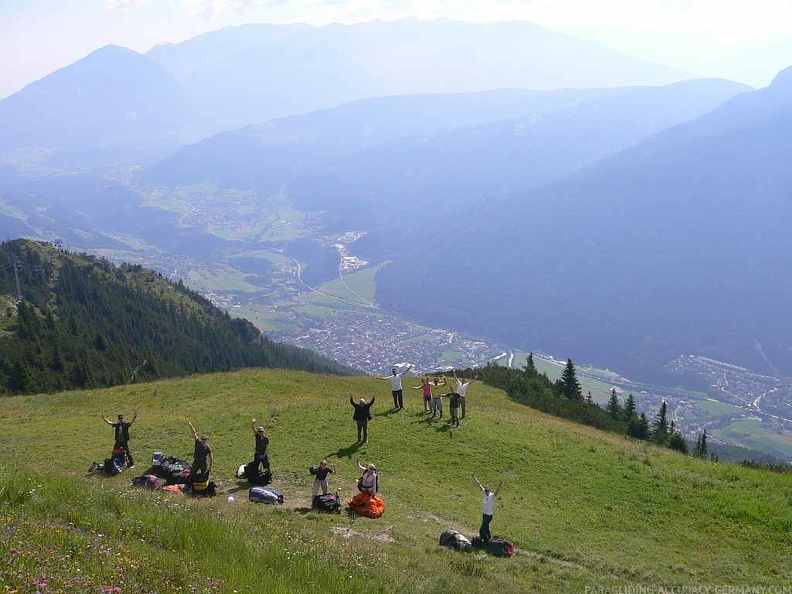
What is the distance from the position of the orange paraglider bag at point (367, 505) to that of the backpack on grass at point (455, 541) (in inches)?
115

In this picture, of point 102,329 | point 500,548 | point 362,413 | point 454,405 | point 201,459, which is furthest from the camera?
point 102,329

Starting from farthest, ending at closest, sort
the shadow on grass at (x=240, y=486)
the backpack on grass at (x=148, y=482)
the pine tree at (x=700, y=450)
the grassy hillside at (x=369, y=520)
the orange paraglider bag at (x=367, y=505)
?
the pine tree at (x=700, y=450) → the shadow on grass at (x=240, y=486) → the backpack on grass at (x=148, y=482) → the orange paraglider bag at (x=367, y=505) → the grassy hillside at (x=369, y=520)

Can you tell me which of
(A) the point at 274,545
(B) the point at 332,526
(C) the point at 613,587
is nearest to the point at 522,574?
(C) the point at 613,587

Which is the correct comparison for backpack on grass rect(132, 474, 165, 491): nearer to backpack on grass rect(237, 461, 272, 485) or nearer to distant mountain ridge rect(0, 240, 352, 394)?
backpack on grass rect(237, 461, 272, 485)

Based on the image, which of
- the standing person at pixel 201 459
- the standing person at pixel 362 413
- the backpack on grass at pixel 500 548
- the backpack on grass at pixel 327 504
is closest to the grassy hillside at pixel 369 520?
the backpack on grass at pixel 500 548

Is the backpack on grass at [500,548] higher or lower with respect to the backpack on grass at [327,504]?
lower

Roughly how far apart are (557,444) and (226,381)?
27091mm

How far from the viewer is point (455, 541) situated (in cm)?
1844

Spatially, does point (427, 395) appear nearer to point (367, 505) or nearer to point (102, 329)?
point (367, 505)

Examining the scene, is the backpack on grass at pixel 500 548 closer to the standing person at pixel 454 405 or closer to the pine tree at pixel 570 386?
the standing person at pixel 454 405

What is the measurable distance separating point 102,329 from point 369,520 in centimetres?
10914

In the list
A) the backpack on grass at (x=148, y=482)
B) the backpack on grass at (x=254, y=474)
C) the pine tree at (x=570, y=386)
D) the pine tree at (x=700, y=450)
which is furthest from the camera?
the pine tree at (x=570, y=386)

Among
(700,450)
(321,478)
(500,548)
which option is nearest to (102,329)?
(700,450)

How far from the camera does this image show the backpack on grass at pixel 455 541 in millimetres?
18312
